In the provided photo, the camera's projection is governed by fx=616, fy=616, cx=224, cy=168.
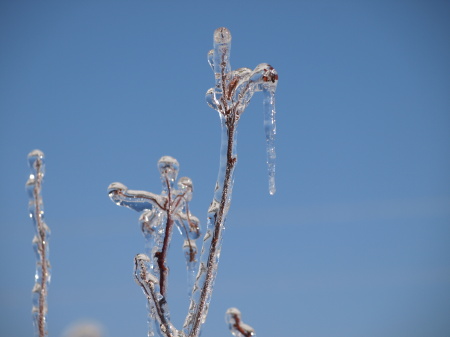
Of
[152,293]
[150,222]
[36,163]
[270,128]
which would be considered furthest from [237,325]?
[36,163]

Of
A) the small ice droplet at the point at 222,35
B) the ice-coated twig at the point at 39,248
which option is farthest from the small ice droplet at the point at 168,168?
the ice-coated twig at the point at 39,248

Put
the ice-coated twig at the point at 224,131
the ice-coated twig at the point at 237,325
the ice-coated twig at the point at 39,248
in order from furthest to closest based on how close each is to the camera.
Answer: the ice-coated twig at the point at 39,248 < the ice-coated twig at the point at 224,131 < the ice-coated twig at the point at 237,325

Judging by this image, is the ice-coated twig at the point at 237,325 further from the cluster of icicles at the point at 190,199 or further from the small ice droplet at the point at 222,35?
the small ice droplet at the point at 222,35

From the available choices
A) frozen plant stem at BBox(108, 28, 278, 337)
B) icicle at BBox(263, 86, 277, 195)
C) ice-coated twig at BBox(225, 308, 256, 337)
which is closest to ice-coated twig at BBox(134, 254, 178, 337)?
frozen plant stem at BBox(108, 28, 278, 337)

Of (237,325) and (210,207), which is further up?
(210,207)

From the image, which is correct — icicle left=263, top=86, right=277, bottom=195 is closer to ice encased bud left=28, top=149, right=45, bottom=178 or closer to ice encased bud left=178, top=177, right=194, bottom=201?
ice encased bud left=178, top=177, right=194, bottom=201

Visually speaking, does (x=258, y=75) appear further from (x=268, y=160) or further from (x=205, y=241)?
(x=205, y=241)

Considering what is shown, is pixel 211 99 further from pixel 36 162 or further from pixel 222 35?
pixel 36 162
